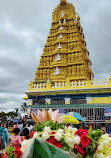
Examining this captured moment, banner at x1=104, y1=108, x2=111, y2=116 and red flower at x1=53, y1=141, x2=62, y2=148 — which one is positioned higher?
red flower at x1=53, y1=141, x2=62, y2=148

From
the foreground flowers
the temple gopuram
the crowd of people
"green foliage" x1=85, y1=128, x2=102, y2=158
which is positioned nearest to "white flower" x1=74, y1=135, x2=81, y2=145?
the foreground flowers

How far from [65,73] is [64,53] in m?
3.07

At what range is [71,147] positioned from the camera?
6.12 ft

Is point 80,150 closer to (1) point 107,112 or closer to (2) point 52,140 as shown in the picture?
(2) point 52,140

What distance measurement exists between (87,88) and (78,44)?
27.1 ft

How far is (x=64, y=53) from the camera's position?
23297mm

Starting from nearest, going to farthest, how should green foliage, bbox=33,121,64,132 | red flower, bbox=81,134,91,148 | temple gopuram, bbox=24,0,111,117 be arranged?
1. red flower, bbox=81,134,91,148
2. green foliage, bbox=33,121,64,132
3. temple gopuram, bbox=24,0,111,117

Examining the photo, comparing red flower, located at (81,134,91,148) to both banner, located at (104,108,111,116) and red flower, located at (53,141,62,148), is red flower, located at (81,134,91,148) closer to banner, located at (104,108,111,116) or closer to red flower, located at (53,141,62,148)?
red flower, located at (53,141,62,148)

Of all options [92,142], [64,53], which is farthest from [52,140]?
[64,53]

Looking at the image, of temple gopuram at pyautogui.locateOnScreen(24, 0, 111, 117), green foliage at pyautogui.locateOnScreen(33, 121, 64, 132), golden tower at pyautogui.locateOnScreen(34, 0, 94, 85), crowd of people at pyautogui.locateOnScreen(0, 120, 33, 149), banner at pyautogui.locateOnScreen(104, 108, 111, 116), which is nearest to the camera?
green foliage at pyautogui.locateOnScreen(33, 121, 64, 132)

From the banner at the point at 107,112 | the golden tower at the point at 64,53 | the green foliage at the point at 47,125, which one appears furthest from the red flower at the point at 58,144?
the golden tower at the point at 64,53

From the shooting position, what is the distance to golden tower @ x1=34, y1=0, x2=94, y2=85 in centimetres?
2175

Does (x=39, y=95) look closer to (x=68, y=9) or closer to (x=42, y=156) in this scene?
(x=68, y=9)

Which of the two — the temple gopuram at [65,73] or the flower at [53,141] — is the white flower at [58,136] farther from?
the temple gopuram at [65,73]
